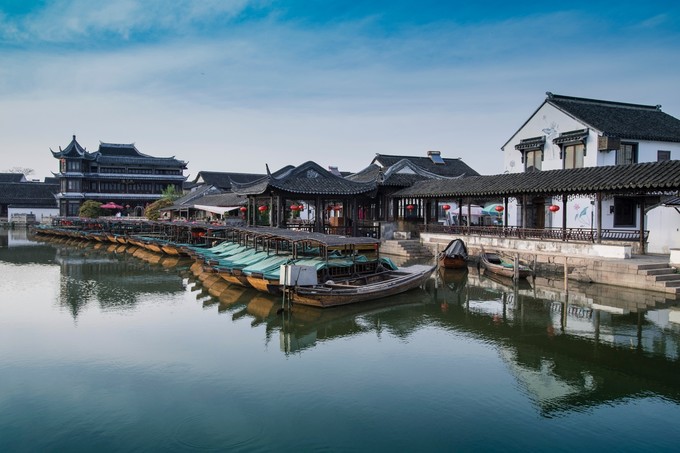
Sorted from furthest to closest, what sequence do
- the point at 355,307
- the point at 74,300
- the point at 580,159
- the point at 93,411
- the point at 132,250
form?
the point at 132,250
the point at 580,159
the point at 74,300
the point at 355,307
the point at 93,411

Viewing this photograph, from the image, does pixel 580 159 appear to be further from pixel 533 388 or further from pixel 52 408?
pixel 52 408

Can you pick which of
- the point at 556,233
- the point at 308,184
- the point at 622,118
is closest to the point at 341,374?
the point at 556,233

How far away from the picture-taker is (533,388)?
9320 mm

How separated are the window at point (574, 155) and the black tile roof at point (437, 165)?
15.2 metres

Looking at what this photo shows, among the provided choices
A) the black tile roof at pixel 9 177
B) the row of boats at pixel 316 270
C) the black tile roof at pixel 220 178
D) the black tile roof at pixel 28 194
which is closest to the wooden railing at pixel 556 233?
the row of boats at pixel 316 270

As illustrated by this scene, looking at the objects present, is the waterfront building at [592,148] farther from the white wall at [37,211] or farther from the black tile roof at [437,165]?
the white wall at [37,211]

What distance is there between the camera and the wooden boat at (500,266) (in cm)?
2123

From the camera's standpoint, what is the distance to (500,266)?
858 inches

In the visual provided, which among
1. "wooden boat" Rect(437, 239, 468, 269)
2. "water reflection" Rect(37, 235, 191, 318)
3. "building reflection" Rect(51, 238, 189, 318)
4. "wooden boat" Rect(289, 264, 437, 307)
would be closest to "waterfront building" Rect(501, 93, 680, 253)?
"wooden boat" Rect(437, 239, 468, 269)

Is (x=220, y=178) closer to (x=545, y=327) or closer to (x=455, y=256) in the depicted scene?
(x=455, y=256)

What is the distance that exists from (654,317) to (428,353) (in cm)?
769

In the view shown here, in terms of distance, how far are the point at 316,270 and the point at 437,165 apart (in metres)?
33.4

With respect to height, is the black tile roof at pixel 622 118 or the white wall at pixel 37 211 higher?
the black tile roof at pixel 622 118

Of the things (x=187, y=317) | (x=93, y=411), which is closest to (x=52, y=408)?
(x=93, y=411)
